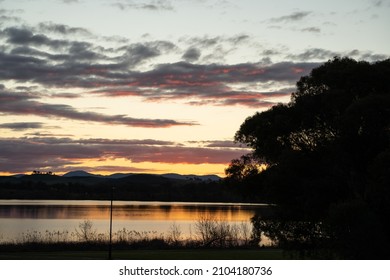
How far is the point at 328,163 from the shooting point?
92.5 ft

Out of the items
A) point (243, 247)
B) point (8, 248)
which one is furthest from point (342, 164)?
point (8, 248)

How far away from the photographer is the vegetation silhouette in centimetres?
2552

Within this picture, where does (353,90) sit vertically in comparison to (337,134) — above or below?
above

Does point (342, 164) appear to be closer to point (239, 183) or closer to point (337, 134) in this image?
point (337, 134)

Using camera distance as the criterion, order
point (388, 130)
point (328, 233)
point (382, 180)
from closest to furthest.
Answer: point (382, 180), point (388, 130), point (328, 233)

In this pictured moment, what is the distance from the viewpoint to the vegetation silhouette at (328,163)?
25.5 meters

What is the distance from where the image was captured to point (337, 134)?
28.3 metres

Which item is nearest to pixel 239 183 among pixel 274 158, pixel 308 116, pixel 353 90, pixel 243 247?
pixel 274 158

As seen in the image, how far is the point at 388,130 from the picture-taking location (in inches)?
1054
